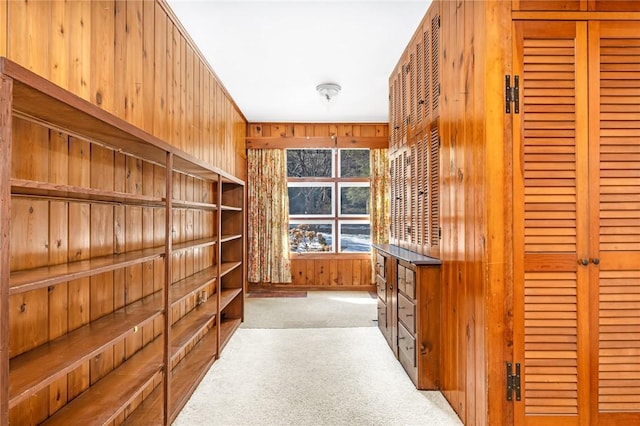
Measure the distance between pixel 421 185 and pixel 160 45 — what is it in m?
2.27

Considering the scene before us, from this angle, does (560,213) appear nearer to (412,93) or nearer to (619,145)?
(619,145)

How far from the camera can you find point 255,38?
312 centimetres

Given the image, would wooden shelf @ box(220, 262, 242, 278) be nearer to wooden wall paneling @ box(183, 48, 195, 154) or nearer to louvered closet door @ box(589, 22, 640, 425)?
wooden wall paneling @ box(183, 48, 195, 154)

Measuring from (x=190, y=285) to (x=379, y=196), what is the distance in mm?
3759

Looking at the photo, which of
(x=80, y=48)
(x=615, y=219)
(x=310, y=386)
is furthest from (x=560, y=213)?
(x=80, y=48)

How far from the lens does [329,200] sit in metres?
6.12

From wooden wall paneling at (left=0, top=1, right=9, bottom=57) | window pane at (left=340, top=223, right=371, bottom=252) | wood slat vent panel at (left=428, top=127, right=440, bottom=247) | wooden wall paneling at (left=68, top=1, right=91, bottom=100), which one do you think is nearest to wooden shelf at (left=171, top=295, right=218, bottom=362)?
wooden wall paneling at (left=68, top=1, right=91, bottom=100)

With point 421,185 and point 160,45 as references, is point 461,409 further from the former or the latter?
point 160,45

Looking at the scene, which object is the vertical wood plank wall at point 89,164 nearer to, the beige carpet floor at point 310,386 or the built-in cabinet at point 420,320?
the beige carpet floor at point 310,386

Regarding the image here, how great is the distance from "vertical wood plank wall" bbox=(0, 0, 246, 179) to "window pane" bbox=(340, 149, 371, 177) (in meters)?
2.74

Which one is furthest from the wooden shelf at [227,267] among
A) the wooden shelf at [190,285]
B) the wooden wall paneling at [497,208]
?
the wooden wall paneling at [497,208]

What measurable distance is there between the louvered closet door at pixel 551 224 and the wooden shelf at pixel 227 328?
96.8 inches

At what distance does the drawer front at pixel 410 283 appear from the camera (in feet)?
8.52

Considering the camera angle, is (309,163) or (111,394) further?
(309,163)
